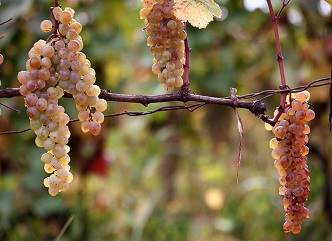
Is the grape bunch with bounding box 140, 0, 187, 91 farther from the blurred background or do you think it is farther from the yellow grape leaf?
the blurred background

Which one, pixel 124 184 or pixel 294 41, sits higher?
pixel 294 41

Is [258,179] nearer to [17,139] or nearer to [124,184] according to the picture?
→ [124,184]

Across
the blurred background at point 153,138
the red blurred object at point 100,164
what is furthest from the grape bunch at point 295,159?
the red blurred object at point 100,164

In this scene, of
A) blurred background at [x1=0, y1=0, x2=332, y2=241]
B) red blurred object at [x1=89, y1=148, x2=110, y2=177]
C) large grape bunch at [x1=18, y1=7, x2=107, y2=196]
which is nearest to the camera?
large grape bunch at [x1=18, y1=7, x2=107, y2=196]

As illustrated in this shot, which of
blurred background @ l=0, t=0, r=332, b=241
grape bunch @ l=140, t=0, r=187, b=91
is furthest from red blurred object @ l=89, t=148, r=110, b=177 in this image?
grape bunch @ l=140, t=0, r=187, b=91

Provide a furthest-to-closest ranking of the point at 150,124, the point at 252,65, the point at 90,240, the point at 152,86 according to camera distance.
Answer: the point at 150,124
the point at 252,65
the point at 152,86
the point at 90,240

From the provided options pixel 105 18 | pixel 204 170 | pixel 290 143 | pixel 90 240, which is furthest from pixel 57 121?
pixel 204 170
